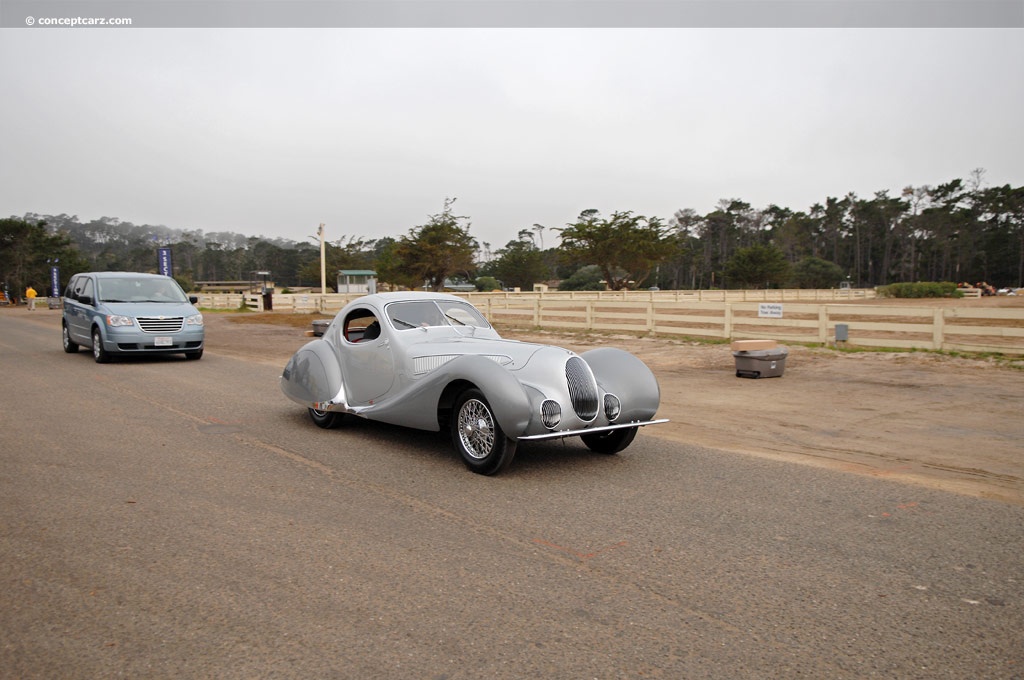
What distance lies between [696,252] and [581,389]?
377 ft

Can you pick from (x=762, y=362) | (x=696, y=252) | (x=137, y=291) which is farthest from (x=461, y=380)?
(x=696, y=252)

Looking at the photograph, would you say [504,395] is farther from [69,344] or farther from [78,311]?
[69,344]

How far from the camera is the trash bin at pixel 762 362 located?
501 inches

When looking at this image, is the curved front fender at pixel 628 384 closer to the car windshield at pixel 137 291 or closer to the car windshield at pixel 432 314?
the car windshield at pixel 432 314

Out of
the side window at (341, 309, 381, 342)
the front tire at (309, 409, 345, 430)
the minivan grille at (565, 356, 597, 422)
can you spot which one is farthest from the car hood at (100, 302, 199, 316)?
the minivan grille at (565, 356, 597, 422)

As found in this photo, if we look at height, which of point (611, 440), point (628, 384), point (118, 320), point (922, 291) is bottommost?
point (611, 440)

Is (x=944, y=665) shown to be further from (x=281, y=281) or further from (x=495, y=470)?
(x=281, y=281)

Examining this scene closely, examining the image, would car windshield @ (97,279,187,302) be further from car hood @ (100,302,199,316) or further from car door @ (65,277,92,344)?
car door @ (65,277,92,344)

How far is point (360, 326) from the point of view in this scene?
7676 millimetres

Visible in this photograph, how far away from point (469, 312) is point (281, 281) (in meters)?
137

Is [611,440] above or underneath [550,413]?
underneath

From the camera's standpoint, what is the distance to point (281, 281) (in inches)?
5413

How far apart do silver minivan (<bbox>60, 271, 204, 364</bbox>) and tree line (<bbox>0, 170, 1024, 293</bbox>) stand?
3404cm

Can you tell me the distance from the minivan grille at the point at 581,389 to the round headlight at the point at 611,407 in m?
0.22
